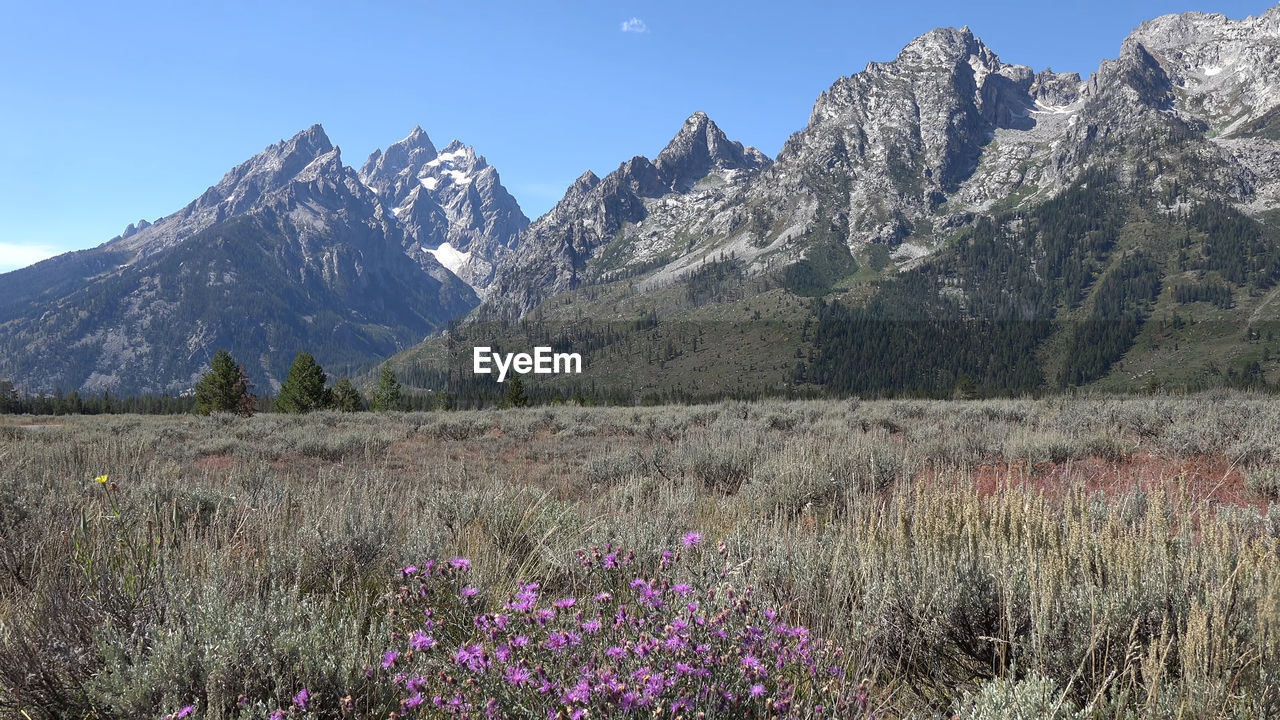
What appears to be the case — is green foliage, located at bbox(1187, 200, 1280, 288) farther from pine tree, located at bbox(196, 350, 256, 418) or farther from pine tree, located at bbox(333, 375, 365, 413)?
pine tree, located at bbox(196, 350, 256, 418)

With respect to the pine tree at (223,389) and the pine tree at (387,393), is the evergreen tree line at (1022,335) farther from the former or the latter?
the pine tree at (223,389)

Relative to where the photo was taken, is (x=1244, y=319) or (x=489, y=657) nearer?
(x=489, y=657)

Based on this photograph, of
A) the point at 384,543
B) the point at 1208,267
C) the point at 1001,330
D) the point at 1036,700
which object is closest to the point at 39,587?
the point at 384,543

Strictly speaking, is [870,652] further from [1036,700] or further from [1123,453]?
[1123,453]

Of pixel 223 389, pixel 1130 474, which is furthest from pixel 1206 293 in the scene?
pixel 223 389

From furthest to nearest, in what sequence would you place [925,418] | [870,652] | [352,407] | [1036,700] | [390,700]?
[352,407], [925,418], [870,652], [390,700], [1036,700]
